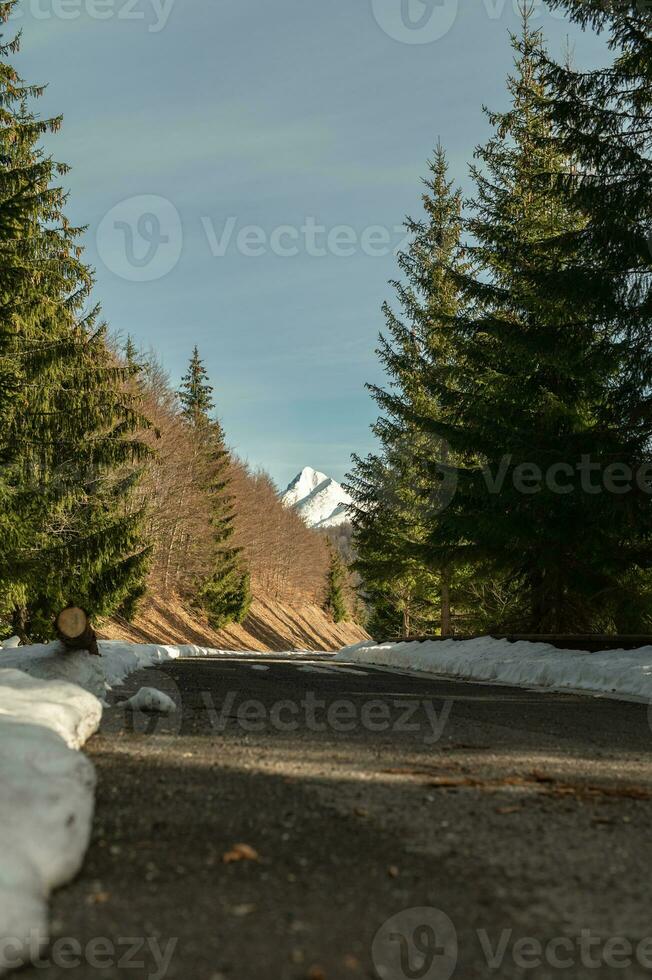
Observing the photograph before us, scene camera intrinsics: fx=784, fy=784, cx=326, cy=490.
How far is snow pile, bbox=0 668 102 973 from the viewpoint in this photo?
2229mm

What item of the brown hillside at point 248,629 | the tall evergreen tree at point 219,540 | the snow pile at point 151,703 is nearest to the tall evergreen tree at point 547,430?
the snow pile at point 151,703

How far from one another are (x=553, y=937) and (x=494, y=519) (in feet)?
42.2

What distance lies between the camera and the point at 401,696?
32.2 ft

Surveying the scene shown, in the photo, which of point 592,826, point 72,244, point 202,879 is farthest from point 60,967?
point 72,244

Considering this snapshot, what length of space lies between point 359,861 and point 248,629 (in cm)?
5957

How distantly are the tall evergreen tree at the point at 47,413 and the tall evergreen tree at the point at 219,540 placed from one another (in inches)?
1070

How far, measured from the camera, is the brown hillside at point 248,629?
39188 mm
